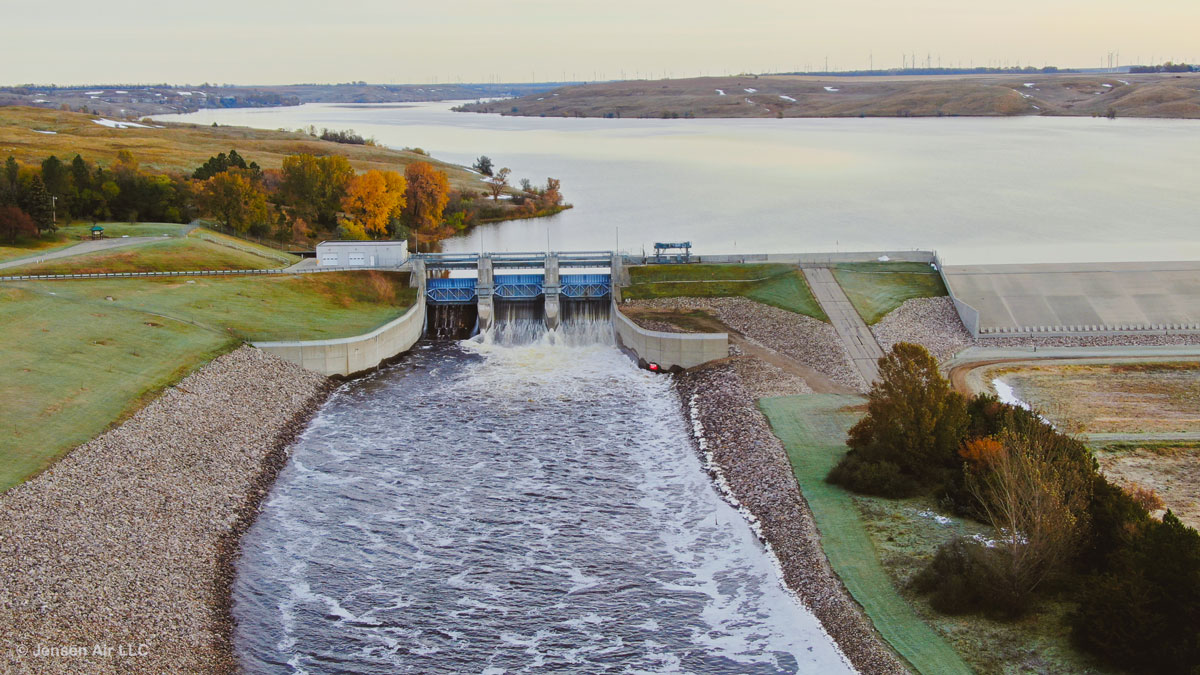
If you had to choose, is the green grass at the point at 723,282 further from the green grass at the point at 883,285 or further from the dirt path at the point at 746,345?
the dirt path at the point at 746,345

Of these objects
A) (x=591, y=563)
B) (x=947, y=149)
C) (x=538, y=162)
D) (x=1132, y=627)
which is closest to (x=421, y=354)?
(x=591, y=563)

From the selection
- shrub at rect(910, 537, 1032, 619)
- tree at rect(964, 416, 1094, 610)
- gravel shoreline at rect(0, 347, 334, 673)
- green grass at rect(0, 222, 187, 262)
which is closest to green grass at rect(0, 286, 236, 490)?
gravel shoreline at rect(0, 347, 334, 673)

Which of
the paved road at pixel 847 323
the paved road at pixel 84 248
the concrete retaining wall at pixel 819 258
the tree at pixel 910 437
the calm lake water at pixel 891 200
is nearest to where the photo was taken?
the tree at pixel 910 437

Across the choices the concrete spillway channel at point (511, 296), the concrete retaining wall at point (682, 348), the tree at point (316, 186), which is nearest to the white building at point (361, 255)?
the concrete spillway channel at point (511, 296)

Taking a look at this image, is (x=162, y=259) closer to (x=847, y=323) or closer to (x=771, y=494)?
(x=847, y=323)

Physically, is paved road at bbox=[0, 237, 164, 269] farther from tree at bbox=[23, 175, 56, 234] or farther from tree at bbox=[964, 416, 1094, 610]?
tree at bbox=[964, 416, 1094, 610]

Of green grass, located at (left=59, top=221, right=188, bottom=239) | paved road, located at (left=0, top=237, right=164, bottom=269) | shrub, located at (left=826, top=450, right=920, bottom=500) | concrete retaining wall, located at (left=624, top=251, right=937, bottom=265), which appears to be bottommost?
shrub, located at (left=826, top=450, right=920, bottom=500)

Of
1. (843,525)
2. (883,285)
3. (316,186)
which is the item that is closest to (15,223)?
(316,186)
